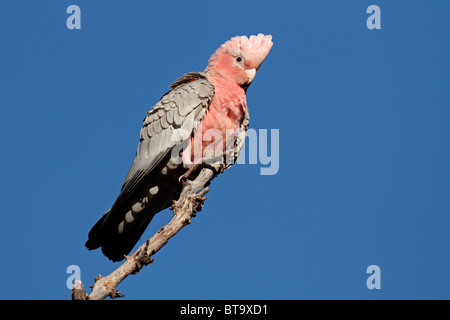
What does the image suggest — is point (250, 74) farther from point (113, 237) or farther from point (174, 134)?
point (113, 237)

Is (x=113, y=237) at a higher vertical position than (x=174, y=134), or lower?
lower

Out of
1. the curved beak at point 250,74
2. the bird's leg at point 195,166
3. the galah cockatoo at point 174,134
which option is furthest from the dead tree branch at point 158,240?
the curved beak at point 250,74

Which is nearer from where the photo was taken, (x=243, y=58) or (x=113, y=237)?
(x=113, y=237)

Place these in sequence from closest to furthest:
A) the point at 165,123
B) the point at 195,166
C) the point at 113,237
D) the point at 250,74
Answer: the point at 195,166
the point at 113,237
the point at 165,123
the point at 250,74

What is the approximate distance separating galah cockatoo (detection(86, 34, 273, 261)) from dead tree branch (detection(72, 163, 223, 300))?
0.63 metres

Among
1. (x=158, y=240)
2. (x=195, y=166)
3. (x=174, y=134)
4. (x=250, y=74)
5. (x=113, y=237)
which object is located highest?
(x=250, y=74)

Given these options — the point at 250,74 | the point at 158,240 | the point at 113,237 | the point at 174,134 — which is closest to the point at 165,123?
the point at 174,134

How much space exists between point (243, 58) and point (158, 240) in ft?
12.1

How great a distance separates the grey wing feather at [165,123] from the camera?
8078mm

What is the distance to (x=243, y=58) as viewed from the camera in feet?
29.4

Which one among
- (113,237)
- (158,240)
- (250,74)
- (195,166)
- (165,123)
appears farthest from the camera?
(250,74)

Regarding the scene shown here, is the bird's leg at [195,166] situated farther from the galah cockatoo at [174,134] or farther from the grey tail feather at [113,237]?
the grey tail feather at [113,237]
